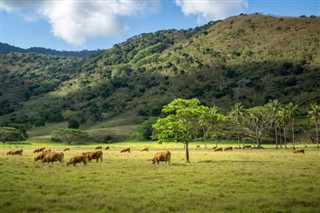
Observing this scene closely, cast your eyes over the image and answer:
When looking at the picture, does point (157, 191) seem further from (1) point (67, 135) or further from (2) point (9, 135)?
(2) point (9, 135)

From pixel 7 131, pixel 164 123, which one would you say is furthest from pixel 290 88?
pixel 164 123

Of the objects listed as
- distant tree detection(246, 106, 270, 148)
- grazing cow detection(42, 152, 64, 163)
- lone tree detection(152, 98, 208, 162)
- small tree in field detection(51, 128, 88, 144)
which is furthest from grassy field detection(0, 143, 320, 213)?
small tree in field detection(51, 128, 88, 144)

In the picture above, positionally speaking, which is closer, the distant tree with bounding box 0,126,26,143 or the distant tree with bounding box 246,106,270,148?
the distant tree with bounding box 246,106,270,148

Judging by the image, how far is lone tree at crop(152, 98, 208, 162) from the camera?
158ft

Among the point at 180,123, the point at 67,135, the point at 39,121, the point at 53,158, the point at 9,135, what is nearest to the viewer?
the point at 53,158

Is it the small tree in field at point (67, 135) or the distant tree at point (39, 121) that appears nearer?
the small tree in field at point (67, 135)

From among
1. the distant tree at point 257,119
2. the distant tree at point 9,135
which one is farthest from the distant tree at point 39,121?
the distant tree at point 257,119

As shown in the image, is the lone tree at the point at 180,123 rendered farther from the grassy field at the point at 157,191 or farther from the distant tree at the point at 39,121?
the distant tree at the point at 39,121

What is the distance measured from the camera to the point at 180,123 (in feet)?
161

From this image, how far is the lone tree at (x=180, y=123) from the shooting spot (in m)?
48.2

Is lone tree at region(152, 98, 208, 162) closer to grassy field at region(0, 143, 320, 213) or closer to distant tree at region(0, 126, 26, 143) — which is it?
grassy field at region(0, 143, 320, 213)

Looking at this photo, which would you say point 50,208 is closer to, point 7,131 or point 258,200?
point 258,200

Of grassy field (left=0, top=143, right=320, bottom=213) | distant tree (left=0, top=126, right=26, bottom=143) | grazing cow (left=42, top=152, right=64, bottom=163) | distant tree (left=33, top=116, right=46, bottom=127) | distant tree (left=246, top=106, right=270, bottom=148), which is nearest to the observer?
grassy field (left=0, top=143, right=320, bottom=213)

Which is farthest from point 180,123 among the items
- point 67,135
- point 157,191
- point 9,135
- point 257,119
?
point 9,135
